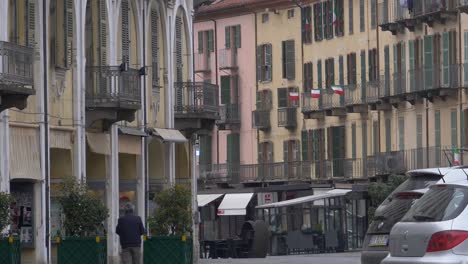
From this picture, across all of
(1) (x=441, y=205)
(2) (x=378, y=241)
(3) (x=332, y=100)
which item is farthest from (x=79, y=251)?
(3) (x=332, y=100)

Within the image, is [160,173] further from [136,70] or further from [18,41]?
[18,41]

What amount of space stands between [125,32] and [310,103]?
40.5 m

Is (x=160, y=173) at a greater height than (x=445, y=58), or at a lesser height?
lesser

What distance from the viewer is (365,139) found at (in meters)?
81.8

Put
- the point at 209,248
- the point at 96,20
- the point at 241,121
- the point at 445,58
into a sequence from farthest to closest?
the point at 241,121, the point at 445,58, the point at 209,248, the point at 96,20

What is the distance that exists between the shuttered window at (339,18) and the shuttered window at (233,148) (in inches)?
470

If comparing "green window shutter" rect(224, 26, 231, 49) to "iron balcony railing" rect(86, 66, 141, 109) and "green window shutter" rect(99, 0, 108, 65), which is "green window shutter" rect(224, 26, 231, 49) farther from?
"iron balcony railing" rect(86, 66, 141, 109)

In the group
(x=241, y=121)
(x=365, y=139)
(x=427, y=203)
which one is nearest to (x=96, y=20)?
(x=427, y=203)

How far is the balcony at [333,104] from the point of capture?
83.3 metres

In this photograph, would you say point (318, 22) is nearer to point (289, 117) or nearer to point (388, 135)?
point (289, 117)

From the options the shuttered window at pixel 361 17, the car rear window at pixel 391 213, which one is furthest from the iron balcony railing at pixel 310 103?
the car rear window at pixel 391 213

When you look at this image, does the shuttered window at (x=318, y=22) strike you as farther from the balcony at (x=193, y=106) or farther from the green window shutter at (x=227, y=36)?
the balcony at (x=193, y=106)

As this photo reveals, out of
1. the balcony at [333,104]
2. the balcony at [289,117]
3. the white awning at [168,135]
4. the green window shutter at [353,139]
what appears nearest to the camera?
the white awning at [168,135]

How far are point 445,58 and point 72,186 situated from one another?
118 ft
